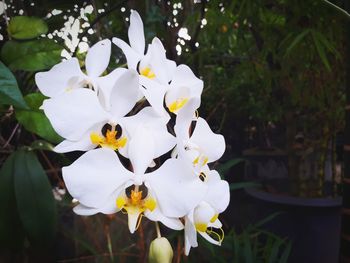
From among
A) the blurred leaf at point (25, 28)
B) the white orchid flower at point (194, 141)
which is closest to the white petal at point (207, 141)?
the white orchid flower at point (194, 141)

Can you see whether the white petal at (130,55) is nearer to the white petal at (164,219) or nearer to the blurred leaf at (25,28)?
the white petal at (164,219)

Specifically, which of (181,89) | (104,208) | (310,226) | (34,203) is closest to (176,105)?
(181,89)

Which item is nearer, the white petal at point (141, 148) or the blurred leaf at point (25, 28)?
the white petal at point (141, 148)

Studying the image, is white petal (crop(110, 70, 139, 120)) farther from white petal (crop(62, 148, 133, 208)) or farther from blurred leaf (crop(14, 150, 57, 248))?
blurred leaf (crop(14, 150, 57, 248))

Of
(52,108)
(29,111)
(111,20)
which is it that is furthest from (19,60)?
(111,20)

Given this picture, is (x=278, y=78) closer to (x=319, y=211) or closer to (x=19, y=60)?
(x=319, y=211)

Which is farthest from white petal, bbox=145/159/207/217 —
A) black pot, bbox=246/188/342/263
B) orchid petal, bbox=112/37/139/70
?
black pot, bbox=246/188/342/263
